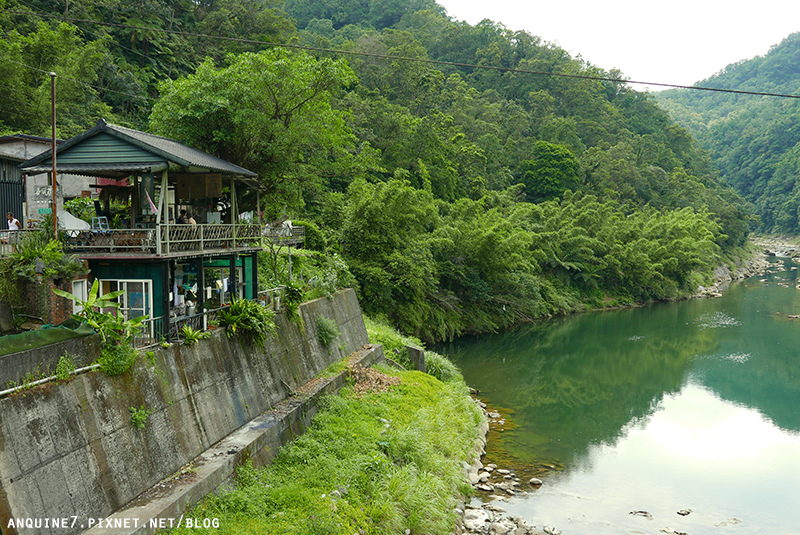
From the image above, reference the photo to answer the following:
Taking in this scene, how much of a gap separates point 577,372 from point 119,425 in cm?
2375

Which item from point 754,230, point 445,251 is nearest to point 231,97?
point 445,251

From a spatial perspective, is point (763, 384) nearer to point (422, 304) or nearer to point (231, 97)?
point (422, 304)

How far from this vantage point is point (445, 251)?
114 ft

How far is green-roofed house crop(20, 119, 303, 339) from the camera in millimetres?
11414

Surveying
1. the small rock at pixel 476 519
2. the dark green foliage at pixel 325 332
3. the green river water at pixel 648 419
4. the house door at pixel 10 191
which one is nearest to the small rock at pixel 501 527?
the small rock at pixel 476 519

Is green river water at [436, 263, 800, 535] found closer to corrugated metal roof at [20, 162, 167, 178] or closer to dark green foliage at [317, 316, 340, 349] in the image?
dark green foliage at [317, 316, 340, 349]

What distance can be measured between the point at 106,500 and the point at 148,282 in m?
4.47

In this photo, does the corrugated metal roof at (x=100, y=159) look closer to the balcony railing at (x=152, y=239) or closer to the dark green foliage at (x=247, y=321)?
the balcony railing at (x=152, y=239)

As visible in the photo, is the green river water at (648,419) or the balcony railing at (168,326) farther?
the green river water at (648,419)

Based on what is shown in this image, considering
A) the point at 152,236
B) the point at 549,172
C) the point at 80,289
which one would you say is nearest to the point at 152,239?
the point at 152,236

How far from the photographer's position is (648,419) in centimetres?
2245

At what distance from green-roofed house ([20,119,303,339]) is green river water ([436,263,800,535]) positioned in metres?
9.47

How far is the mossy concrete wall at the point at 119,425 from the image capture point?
751 centimetres

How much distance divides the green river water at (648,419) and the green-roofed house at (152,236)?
947 centimetres
